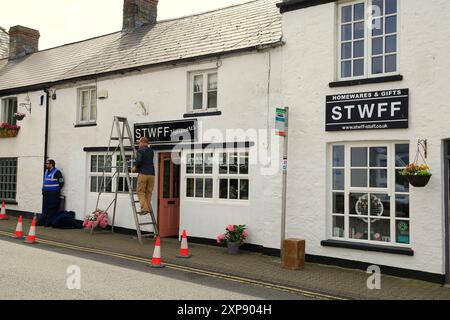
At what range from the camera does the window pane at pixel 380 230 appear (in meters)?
9.12

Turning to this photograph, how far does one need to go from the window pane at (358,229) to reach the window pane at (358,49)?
3.43 m

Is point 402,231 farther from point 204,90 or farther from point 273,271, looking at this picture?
point 204,90

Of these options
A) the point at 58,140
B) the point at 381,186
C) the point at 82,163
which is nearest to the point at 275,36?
the point at 381,186

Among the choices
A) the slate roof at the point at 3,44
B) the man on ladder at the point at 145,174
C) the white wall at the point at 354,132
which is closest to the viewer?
the white wall at the point at 354,132

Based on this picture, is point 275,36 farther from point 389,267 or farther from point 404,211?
point 389,267

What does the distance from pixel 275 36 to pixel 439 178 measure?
4.97m

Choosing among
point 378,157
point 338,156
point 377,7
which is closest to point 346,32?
point 377,7

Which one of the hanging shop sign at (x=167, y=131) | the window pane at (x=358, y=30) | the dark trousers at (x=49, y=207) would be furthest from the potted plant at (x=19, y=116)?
the window pane at (x=358, y=30)

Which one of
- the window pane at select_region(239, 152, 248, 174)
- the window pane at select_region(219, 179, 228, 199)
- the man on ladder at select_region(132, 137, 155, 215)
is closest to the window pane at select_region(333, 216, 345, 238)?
the window pane at select_region(239, 152, 248, 174)

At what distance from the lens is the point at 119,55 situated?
608 inches

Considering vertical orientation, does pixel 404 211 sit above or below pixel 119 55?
below

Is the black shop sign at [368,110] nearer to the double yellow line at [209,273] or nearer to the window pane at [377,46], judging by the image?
the window pane at [377,46]
